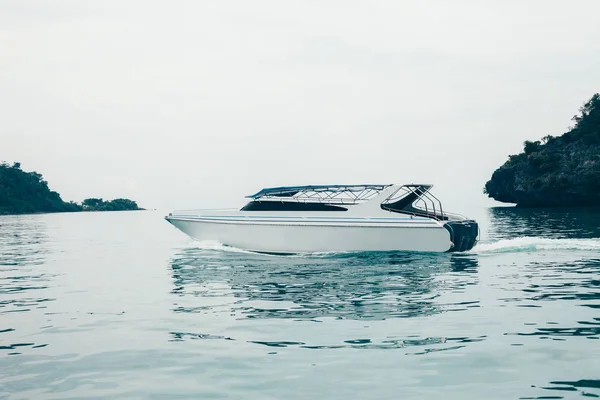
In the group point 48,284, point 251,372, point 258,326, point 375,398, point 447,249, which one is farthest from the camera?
point 447,249

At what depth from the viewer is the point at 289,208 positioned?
26.0 m

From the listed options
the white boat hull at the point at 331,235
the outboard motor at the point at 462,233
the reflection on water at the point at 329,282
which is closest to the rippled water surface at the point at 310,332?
the reflection on water at the point at 329,282

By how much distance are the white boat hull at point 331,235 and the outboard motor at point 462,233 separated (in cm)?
31

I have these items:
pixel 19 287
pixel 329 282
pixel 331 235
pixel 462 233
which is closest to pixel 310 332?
pixel 329 282

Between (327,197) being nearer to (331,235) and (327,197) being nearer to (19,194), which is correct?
(331,235)

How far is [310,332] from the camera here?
36.6 ft

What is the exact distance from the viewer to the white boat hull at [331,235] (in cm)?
2384

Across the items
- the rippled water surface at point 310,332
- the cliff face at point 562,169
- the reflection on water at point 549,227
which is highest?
the cliff face at point 562,169

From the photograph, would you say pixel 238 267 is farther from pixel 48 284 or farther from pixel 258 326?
pixel 258 326

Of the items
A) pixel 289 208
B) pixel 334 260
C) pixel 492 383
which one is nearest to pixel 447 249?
pixel 334 260

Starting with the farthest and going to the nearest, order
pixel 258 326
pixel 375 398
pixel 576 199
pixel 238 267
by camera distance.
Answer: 1. pixel 576 199
2. pixel 238 267
3. pixel 258 326
4. pixel 375 398

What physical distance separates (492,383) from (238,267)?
1477 cm

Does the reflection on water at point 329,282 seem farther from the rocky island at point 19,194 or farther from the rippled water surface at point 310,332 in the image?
the rocky island at point 19,194

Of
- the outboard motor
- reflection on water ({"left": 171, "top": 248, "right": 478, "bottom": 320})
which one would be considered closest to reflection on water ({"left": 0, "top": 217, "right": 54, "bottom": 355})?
reflection on water ({"left": 171, "top": 248, "right": 478, "bottom": 320})
